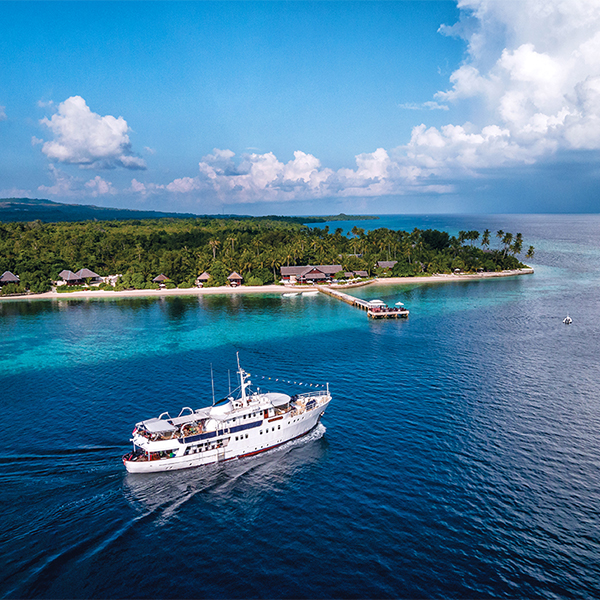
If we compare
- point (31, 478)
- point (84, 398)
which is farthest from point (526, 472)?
point (84, 398)

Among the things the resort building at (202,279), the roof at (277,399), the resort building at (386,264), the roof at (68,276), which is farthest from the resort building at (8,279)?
the resort building at (386,264)

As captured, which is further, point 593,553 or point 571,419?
point 571,419

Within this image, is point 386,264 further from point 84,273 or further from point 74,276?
point 74,276

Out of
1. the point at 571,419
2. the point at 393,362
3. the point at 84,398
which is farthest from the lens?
the point at 393,362

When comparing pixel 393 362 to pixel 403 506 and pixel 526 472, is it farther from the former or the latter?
pixel 403 506

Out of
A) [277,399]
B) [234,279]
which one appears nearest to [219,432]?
[277,399]

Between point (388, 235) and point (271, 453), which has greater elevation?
point (388, 235)
